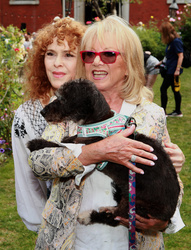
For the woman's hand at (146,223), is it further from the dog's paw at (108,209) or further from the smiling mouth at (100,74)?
the smiling mouth at (100,74)

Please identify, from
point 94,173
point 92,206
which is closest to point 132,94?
point 94,173

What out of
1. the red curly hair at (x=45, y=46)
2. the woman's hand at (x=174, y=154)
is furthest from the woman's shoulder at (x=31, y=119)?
the woman's hand at (x=174, y=154)

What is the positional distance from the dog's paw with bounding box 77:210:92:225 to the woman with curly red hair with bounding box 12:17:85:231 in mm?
798

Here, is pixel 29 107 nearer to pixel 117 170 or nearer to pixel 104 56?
pixel 104 56

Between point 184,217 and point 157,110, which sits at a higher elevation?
point 157,110

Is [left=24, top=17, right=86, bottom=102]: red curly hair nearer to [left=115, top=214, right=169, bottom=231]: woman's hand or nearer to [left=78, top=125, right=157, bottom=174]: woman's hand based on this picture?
[left=78, top=125, right=157, bottom=174]: woman's hand

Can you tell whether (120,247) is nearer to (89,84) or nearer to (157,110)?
(157,110)

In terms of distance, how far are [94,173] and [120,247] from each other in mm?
524

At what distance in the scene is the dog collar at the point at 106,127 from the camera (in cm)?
228

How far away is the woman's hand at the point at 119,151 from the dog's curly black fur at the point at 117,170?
0.44ft

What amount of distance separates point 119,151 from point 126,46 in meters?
0.79

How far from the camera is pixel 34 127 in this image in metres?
2.84

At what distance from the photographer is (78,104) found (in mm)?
→ 2396

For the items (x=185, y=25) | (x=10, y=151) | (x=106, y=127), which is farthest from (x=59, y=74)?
(x=185, y=25)
